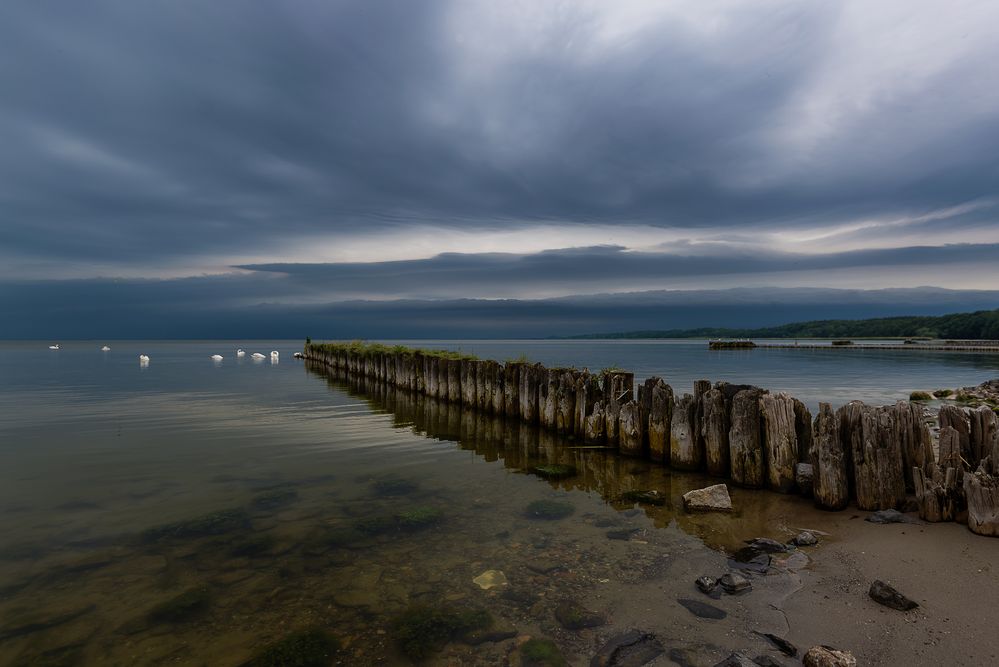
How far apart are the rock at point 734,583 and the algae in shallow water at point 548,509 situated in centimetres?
292

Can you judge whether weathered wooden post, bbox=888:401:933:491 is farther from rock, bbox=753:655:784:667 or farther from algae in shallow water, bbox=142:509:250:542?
algae in shallow water, bbox=142:509:250:542

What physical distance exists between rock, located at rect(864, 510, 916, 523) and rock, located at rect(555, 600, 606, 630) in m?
4.86

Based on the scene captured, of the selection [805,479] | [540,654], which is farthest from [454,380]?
[540,654]

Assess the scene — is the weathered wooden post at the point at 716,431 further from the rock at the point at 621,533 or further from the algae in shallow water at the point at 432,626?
the algae in shallow water at the point at 432,626

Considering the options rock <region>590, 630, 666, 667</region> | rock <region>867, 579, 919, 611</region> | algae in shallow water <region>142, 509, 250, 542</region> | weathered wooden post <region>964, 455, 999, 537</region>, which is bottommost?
rock <region>590, 630, 666, 667</region>

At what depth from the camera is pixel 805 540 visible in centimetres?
671

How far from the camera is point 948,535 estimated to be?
6355mm

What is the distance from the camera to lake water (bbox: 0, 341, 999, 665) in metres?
4.82

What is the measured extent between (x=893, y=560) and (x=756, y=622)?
248cm

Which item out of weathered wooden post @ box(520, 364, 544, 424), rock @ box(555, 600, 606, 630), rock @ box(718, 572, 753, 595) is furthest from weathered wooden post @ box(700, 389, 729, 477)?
weathered wooden post @ box(520, 364, 544, 424)

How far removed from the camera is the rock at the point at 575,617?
4918 mm

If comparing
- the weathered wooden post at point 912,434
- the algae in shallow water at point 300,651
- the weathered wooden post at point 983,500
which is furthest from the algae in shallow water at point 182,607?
the weathered wooden post at point 912,434

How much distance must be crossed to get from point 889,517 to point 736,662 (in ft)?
15.5

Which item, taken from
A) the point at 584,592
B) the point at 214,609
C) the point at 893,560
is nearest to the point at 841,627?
the point at 893,560
